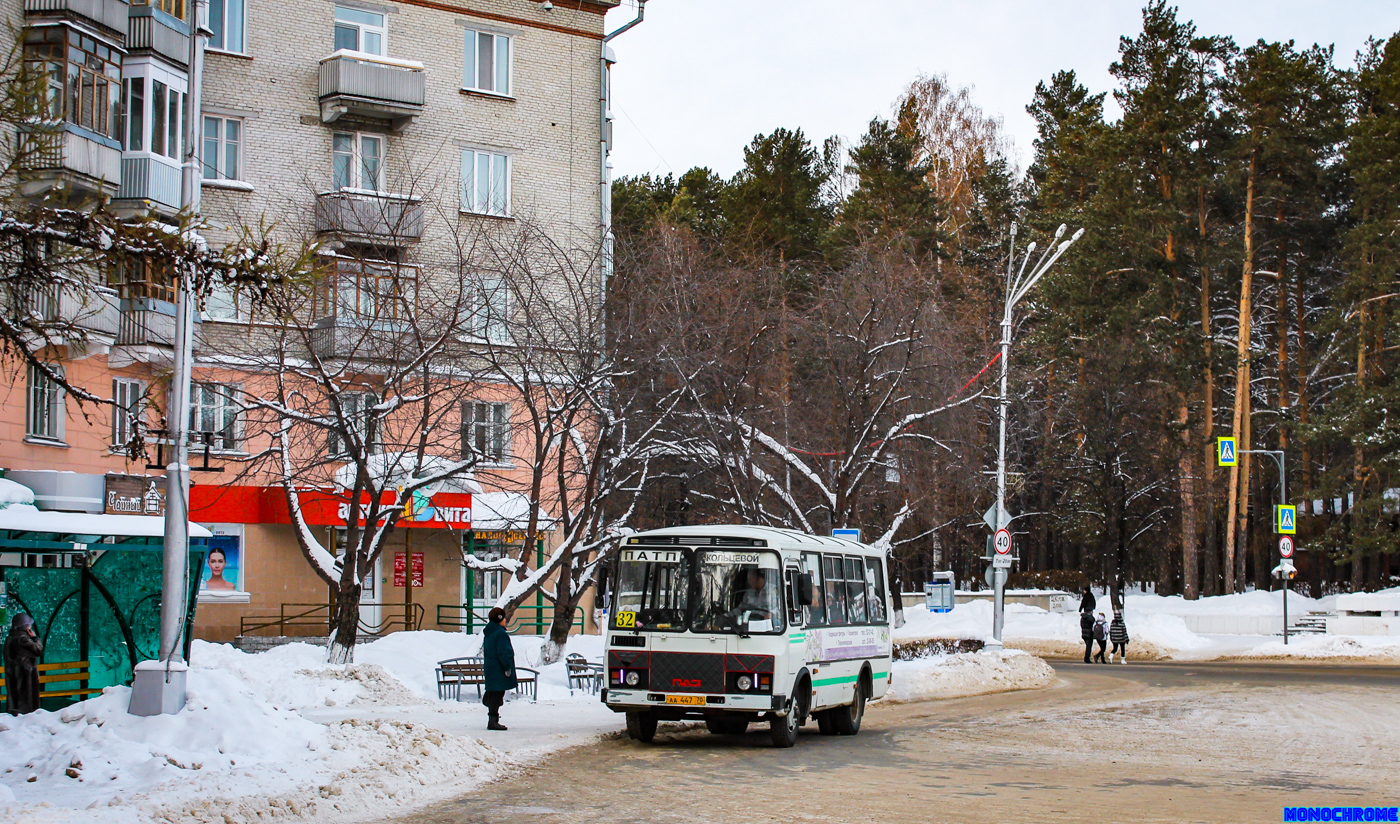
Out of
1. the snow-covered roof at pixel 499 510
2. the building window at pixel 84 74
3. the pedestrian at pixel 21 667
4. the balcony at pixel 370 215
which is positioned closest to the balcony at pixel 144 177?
the building window at pixel 84 74

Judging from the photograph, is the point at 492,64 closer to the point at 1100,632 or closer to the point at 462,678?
the point at 462,678

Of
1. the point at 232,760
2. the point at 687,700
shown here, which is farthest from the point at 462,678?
the point at 232,760

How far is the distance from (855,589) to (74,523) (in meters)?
13.5

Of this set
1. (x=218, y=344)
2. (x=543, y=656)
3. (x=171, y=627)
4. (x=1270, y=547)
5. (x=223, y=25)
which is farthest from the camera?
(x=1270, y=547)

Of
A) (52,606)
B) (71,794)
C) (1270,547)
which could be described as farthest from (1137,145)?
(71,794)

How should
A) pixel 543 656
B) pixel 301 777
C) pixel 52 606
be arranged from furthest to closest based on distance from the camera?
pixel 543 656, pixel 52 606, pixel 301 777

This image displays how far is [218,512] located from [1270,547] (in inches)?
2035

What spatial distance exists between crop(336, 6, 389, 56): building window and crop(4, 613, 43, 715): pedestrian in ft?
82.4

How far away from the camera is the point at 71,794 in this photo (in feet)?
35.7

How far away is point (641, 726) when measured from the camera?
16859 millimetres

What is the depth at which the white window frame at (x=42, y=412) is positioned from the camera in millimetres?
28719

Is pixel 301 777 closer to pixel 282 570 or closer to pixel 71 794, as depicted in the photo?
pixel 71 794

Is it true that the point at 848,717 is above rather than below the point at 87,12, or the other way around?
below

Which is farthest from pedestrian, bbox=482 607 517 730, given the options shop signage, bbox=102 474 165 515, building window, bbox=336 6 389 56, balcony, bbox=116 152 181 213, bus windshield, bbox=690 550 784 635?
building window, bbox=336 6 389 56
